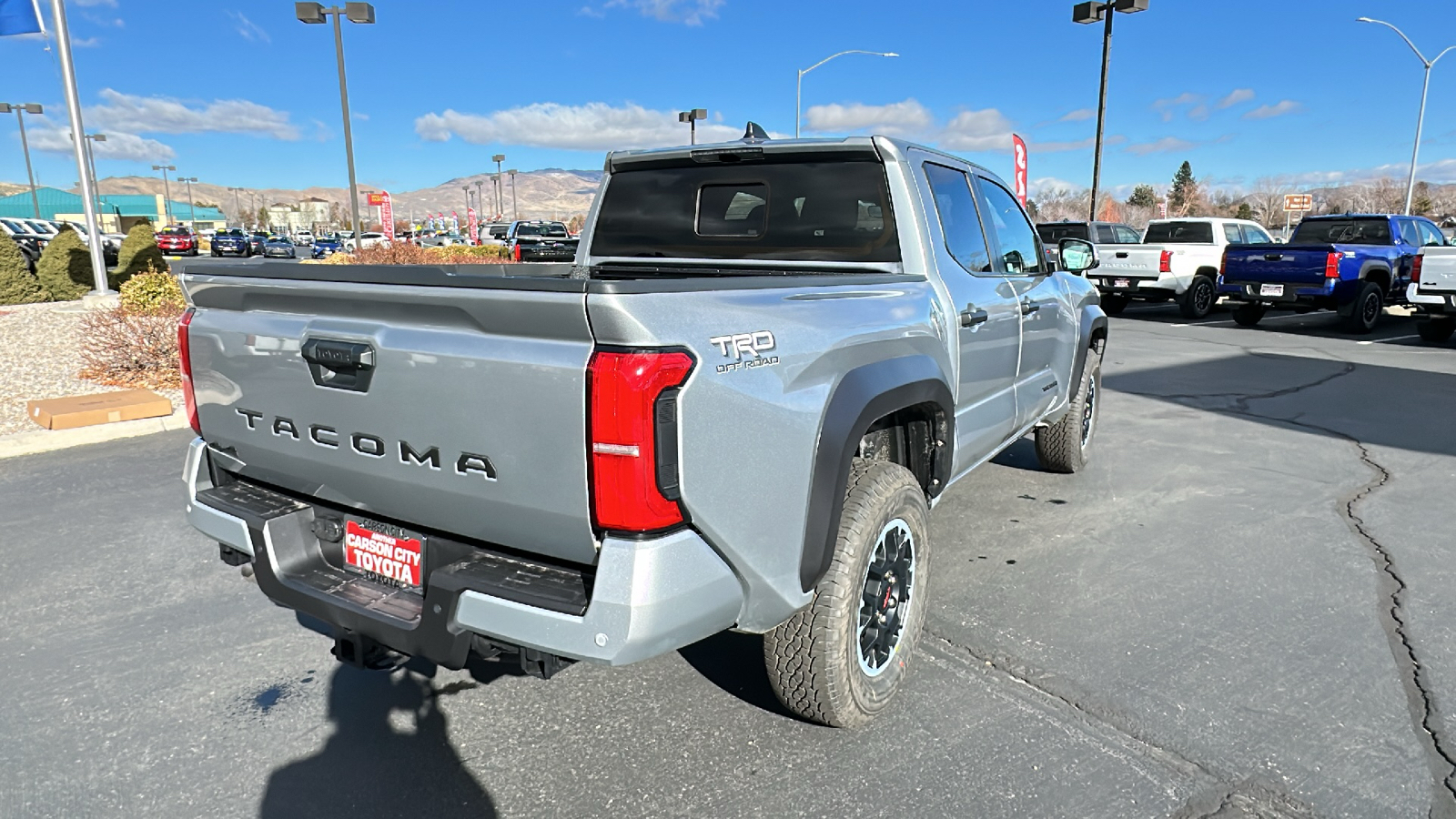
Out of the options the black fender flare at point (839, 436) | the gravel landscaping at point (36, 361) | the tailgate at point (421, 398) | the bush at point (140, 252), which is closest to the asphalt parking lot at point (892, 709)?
the black fender flare at point (839, 436)

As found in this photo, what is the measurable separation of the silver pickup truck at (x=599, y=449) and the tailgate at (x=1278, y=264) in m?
13.6

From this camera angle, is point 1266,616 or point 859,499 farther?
point 1266,616

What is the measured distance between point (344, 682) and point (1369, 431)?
A: 7.98m

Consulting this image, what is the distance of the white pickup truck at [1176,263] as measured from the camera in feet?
54.3

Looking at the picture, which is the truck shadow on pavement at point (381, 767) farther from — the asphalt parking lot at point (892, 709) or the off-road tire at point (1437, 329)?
the off-road tire at point (1437, 329)

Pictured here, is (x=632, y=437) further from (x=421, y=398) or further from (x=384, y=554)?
(x=384, y=554)

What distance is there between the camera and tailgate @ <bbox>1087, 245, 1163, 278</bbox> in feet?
54.5

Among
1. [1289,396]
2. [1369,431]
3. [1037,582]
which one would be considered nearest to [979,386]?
[1037,582]

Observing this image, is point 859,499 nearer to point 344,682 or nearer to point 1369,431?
point 344,682

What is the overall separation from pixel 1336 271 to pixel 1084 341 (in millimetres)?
11371

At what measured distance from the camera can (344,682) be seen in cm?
318

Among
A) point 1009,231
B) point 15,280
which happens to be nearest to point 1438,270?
point 1009,231

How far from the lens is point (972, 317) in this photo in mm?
3658

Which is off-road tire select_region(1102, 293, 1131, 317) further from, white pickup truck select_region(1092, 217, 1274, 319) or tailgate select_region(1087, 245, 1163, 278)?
tailgate select_region(1087, 245, 1163, 278)
